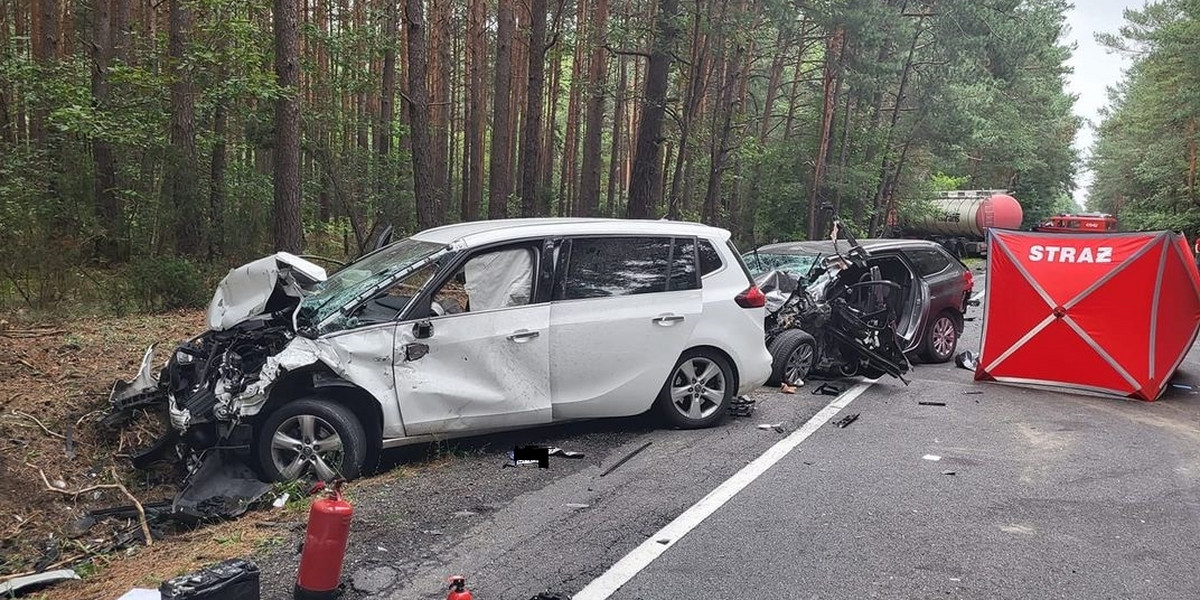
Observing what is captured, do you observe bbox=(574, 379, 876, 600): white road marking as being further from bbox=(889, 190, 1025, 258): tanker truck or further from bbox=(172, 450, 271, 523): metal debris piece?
bbox=(889, 190, 1025, 258): tanker truck

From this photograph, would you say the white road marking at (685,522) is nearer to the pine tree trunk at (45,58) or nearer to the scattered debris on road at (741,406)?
the scattered debris on road at (741,406)

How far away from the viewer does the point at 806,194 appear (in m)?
27.6

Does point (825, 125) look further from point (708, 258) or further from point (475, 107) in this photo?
point (708, 258)

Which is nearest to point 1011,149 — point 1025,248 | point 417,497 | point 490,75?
point 490,75

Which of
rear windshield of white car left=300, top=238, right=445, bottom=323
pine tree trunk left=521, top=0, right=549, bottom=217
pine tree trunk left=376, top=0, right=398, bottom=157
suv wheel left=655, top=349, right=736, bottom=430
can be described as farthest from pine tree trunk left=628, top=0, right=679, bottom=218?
rear windshield of white car left=300, top=238, right=445, bottom=323

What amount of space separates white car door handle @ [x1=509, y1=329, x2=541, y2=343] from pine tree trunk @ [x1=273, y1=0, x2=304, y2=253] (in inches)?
293

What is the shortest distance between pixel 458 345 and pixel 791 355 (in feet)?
14.4

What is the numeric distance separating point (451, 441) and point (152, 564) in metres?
2.37

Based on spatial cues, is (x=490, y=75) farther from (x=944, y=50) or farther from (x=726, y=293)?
(x=726, y=293)

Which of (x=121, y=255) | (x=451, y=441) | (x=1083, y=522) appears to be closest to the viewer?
(x=1083, y=522)

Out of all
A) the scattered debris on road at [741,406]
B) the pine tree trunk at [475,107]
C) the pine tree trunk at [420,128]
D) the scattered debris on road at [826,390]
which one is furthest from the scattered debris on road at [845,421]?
the pine tree trunk at [475,107]

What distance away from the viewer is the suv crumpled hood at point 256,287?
5.97 m

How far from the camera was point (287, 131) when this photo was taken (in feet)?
40.2

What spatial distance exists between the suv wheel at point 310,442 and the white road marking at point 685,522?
2085 millimetres
